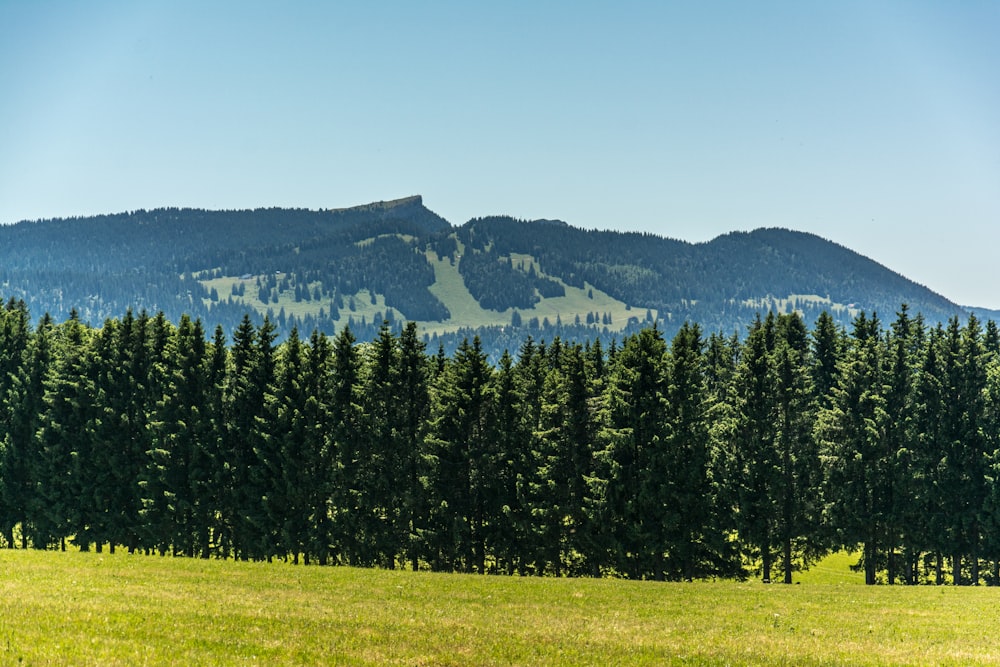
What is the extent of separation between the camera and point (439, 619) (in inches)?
1132

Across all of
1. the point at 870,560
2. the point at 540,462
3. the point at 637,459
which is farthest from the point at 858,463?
the point at 540,462

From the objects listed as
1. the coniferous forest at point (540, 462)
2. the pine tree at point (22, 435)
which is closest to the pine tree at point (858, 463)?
the coniferous forest at point (540, 462)

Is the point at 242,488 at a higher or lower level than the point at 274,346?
lower

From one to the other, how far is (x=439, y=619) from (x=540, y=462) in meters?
27.1

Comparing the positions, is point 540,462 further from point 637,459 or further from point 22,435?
point 22,435

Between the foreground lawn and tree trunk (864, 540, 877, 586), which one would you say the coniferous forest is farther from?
the foreground lawn

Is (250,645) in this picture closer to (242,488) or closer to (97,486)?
Result: (242,488)

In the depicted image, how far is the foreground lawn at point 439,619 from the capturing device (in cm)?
2212

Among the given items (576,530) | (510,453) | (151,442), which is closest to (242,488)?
(151,442)

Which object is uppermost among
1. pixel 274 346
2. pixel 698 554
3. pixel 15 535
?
pixel 274 346

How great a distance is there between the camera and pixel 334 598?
1296 inches

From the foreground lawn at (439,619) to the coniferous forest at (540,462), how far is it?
432 inches

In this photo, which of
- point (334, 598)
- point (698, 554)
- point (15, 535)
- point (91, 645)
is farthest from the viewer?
point (15, 535)

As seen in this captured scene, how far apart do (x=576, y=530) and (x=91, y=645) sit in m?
36.6
